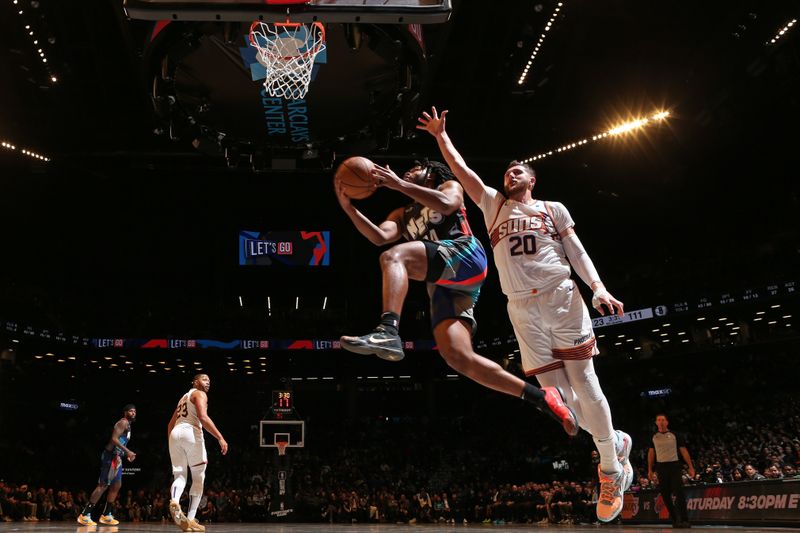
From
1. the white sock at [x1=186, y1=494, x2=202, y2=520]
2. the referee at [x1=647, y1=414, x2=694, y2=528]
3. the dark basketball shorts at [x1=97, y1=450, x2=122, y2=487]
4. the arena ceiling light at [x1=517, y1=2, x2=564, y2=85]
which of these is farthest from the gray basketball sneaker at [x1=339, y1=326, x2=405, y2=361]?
the arena ceiling light at [x1=517, y1=2, x2=564, y2=85]

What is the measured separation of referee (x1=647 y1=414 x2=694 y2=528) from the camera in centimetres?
1065

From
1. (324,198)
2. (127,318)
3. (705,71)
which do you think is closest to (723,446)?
(705,71)

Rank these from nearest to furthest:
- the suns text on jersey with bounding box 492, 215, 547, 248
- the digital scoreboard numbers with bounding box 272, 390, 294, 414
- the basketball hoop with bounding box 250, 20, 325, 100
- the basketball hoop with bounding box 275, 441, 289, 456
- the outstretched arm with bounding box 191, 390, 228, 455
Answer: the suns text on jersey with bounding box 492, 215, 547, 248 → the outstretched arm with bounding box 191, 390, 228, 455 → the basketball hoop with bounding box 250, 20, 325, 100 → the digital scoreboard numbers with bounding box 272, 390, 294, 414 → the basketball hoop with bounding box 275, 441, 289, 456

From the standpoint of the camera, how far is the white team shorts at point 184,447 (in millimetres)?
8969

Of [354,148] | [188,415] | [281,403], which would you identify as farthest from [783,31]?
[281,403]

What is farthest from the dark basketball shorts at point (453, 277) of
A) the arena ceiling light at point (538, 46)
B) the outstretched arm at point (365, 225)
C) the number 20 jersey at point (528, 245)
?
the arena ceiling light at point (538, 46)

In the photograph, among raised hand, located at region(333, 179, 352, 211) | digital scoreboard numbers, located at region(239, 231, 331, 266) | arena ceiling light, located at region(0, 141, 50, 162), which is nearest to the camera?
raised hand, located at region(333, 179, 352, 211)

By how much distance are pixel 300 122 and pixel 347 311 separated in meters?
18.0

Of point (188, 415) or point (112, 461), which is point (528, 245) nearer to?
point (188, 415)

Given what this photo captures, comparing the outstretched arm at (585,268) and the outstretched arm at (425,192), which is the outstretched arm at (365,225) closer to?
the outstretched arm at (425,192)

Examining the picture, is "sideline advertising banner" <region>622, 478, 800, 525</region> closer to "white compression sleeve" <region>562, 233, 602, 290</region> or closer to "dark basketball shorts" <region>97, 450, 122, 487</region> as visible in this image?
"white compression sleeve" <region>562, 233, 602, 290</region>

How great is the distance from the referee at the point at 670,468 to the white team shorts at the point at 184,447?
657 centimetres

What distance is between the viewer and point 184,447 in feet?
29.5

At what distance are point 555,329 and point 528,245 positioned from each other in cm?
61
